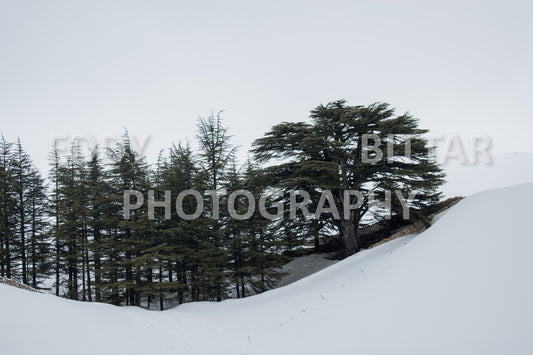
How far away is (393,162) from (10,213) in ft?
91.1

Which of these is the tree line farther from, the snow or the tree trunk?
the snow

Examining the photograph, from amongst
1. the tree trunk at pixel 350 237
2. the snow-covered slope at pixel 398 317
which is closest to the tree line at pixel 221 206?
the tree trunk at pixel 350 237

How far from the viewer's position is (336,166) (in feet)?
42.4

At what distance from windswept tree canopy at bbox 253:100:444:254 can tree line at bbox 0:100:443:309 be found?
0.23 ft

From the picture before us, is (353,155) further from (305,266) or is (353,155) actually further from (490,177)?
(490,177)

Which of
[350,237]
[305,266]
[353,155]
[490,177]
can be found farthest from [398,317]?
[490,177]

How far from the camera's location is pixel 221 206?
1519 cm

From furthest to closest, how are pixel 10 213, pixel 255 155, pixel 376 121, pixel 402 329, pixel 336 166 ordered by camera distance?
pixel 10 213
pixel 255 155
pixel 376 121
pixel 336 166
pixel 402 329

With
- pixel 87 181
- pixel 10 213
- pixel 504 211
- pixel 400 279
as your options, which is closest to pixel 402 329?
pixel 400 279

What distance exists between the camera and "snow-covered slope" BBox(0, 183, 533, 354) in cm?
338

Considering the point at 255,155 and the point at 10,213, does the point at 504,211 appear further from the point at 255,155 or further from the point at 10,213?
the point at 10,213

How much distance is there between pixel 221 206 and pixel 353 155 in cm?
850

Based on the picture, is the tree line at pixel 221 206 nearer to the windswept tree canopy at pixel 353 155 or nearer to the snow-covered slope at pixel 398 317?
the windswept tree canopy at pixel 353 155

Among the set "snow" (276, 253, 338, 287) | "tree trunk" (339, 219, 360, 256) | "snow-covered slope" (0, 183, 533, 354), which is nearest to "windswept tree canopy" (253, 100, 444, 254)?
"tree trunk" (339, 219, 360, 256)
